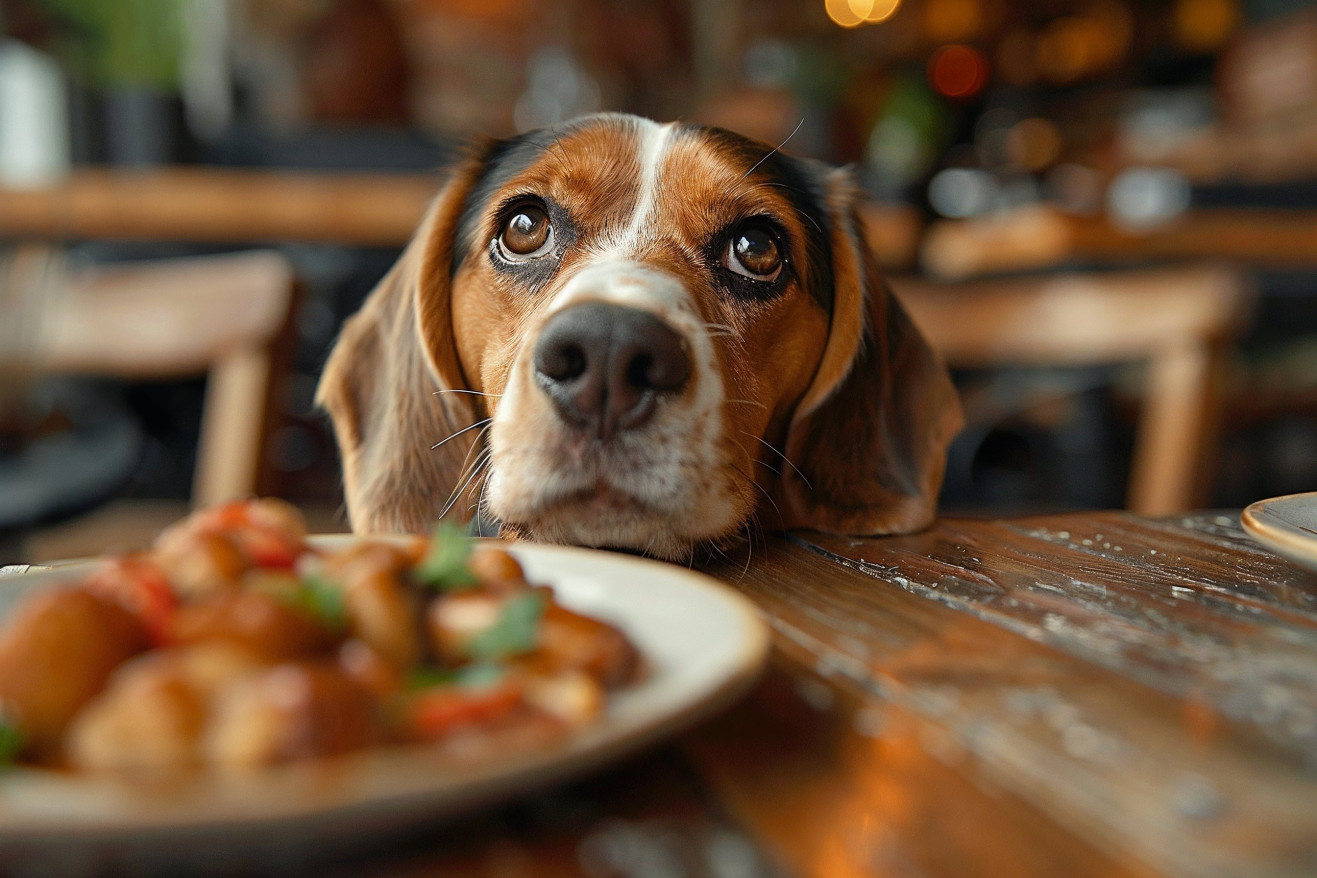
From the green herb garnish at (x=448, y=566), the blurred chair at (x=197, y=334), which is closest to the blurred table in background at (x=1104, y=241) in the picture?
the blurred chair at (x=197, y=334)

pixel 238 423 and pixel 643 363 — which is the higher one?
pixel 643 363

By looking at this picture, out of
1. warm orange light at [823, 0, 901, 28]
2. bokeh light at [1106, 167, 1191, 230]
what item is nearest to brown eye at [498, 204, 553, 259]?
bokeh light at [1106, 167, 1191, 230]

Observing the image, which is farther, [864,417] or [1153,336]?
[1153,336]

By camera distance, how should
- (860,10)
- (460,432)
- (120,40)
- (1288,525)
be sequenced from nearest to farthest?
1. (1288,525)
2. (460,432)
3. (120,40)
4. (860,10)

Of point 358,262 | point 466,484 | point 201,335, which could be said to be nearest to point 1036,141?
point 358,262

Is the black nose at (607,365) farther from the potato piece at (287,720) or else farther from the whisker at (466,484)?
the potato piece at (287,720)

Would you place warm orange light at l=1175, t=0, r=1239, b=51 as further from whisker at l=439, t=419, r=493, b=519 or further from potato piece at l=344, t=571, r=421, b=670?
potato piece at l=344, t=571, r=421, b=670

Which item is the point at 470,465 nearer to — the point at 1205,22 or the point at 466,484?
the point at 466,484
